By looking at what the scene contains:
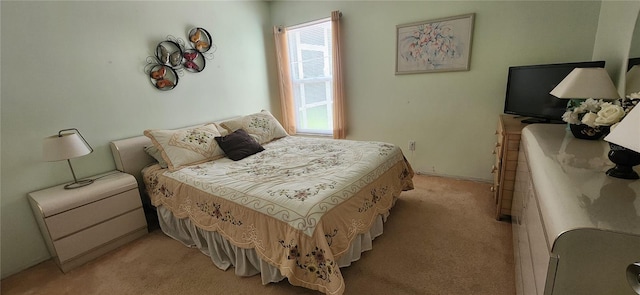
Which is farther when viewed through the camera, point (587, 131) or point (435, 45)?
point (435, 45)

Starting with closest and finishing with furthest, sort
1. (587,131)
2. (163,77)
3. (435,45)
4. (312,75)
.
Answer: (587,131) → (163,77) → (435,45) → (312,75)

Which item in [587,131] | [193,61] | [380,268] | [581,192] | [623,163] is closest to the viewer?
[581,192]

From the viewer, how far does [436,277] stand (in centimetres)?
166

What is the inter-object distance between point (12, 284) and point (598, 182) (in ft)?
10.9

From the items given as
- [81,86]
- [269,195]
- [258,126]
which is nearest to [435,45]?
[258,126]

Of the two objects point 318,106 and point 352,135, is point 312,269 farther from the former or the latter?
point 318,106

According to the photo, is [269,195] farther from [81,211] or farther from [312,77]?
[312,77]

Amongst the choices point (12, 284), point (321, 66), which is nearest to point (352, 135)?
point (321, 66)

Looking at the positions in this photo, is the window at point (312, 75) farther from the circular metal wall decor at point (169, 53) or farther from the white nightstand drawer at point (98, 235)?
the white nightstand drawer at point (98, 235)

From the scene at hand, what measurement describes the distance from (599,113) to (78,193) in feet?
10.2

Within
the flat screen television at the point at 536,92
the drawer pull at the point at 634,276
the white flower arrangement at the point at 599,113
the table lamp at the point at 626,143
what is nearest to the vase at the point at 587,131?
the white flower arrangement at the point at 599,113

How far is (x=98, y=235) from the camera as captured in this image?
2.04m

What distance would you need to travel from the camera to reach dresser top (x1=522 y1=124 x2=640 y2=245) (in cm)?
64

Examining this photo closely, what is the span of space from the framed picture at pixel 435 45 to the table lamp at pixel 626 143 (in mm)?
2156
